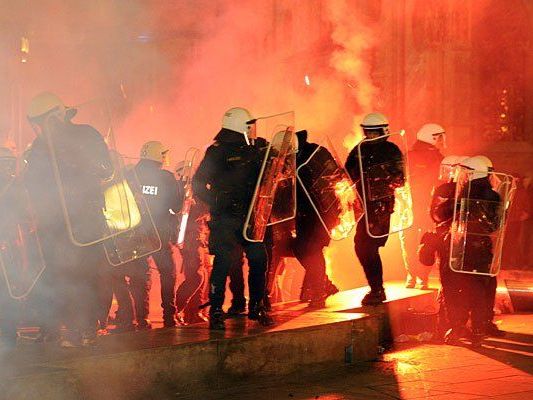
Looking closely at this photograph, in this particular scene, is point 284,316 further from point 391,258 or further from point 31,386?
point 391,258

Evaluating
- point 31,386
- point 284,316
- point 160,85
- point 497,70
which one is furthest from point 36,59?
point 31,386

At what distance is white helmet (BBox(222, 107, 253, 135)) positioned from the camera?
8.26 m

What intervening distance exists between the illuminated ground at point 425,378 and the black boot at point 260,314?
54 cm

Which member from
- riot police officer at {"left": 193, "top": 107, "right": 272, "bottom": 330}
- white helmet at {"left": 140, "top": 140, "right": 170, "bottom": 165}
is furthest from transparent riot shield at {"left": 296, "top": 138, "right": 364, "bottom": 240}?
white helmet at {"left": 140, "top": 140, "right": 170, "bottom": 165}

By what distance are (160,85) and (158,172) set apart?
1634 centimetres

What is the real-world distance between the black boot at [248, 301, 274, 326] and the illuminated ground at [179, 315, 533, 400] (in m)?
0.54

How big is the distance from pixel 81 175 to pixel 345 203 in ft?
9.63

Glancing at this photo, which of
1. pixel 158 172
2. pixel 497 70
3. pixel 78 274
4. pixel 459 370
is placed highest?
pixel 497 70

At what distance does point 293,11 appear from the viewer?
19.7m

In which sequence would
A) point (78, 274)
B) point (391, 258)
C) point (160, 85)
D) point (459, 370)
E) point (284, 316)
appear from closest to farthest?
1. point (78, 274)
2. point (459, 370)
3. point (284, 316)
4. point (391, 258)
5. point (160, 85)

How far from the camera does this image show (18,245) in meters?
8.14

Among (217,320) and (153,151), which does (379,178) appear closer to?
(153,151)

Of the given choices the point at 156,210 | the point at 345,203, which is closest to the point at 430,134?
the point at 345,203

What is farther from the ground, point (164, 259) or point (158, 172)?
point (158, 172)
